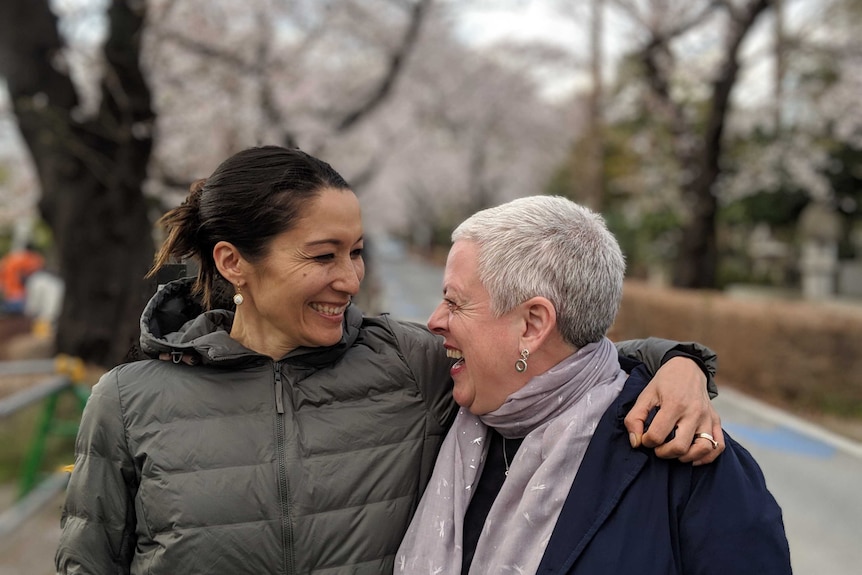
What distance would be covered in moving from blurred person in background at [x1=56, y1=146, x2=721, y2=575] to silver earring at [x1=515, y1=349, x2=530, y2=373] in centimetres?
27

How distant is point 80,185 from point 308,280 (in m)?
6.33

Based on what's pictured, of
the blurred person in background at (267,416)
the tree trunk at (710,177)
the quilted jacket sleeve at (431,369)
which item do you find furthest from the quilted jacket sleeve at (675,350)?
the tree trunk at (710,177)

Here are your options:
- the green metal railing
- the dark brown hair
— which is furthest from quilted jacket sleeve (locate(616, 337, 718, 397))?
the green metal railing

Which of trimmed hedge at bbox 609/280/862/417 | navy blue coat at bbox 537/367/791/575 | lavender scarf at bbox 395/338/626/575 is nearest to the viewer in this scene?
navy blue coat at bbox 537/367/791/575

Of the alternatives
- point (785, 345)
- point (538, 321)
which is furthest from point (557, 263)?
point (785, 345)

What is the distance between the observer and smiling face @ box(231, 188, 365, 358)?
1925 millimetres

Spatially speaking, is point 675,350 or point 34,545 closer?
point 675,350

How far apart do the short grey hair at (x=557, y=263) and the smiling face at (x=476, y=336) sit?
3cm

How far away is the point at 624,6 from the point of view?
1425 cm

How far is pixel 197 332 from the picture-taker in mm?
2037

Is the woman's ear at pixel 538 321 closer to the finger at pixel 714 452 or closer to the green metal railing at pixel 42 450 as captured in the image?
the finger at pixel 714 452

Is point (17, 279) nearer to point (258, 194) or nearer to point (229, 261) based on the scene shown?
point (229, 261)

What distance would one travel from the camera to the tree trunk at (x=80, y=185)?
23.8 ft

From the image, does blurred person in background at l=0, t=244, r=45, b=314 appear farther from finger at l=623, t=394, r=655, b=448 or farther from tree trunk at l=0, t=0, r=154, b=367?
finger at l=623, t=394, r=655, b=448
